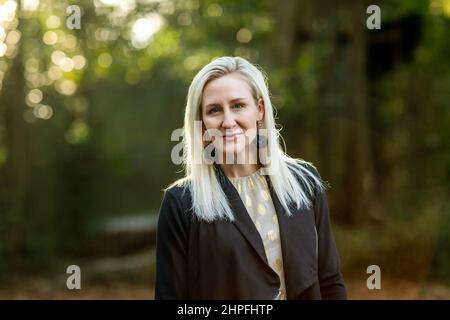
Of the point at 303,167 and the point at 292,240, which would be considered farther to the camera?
the point at 303,167

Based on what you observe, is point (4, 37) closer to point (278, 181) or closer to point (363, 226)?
point (363, 226)

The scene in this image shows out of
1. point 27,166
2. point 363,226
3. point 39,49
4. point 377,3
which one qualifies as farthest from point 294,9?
point 27,166

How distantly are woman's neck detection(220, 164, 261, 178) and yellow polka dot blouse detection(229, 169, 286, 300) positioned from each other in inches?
0.9

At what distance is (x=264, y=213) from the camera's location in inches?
98.8

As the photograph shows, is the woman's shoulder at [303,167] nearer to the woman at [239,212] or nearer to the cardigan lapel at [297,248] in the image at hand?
the woman at [239,212]

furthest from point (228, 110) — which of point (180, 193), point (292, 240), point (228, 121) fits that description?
point (292, 240)

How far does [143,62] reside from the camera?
1574 centimetres

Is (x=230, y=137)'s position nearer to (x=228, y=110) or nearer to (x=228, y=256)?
(x=228, y=110)

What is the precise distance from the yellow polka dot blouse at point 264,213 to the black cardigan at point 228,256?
4 cm

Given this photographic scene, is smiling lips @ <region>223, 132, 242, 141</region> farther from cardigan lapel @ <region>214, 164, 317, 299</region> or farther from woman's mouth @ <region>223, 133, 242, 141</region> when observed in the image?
cardigan lapel @ <region>214, 164, 317, 299</region>

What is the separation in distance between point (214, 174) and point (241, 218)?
0.23 metres

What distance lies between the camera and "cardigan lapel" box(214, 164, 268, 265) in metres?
2.37

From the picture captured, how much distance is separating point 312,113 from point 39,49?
18.1ft
